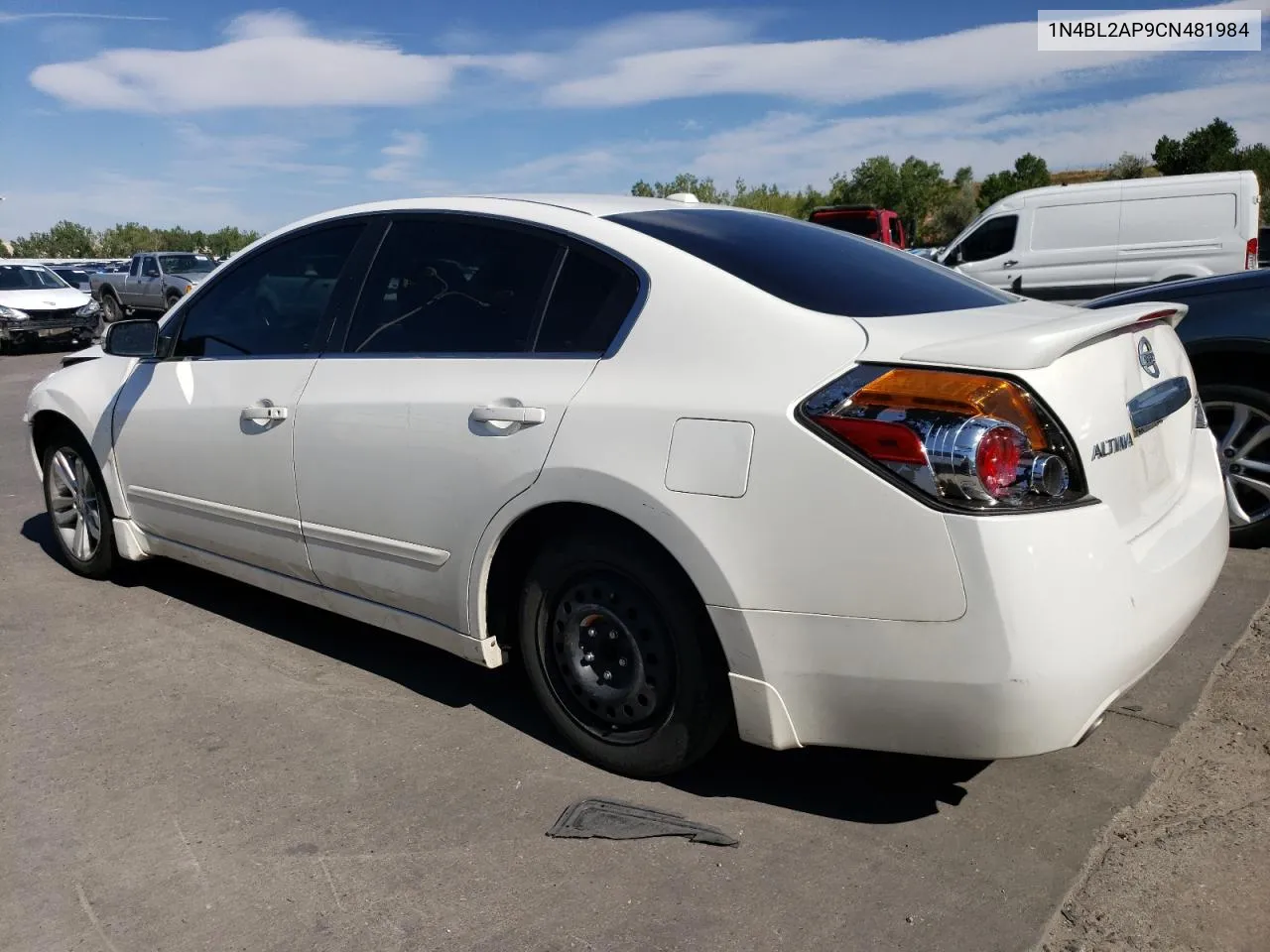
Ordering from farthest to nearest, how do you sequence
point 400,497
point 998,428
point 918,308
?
1. point 400,497
2. point 918,308
3. point 998,428

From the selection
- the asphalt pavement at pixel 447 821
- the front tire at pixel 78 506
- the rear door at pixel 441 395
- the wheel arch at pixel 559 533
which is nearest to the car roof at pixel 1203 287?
the asphalt pavement at pixel 447 821

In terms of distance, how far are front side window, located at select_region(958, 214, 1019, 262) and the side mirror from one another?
38.6 feet

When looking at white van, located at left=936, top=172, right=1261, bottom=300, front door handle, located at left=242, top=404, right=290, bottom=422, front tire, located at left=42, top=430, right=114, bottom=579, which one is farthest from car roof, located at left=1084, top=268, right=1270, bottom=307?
white van, located at left=936, top=172, right=1261, bottom=300

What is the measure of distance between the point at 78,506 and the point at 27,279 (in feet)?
58.2

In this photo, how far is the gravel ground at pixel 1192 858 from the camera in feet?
7.54

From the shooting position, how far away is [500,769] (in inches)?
123

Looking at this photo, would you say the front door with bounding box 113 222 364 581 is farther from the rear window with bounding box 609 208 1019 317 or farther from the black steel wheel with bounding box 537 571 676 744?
the rear window with bounding box 609 208 1019 317

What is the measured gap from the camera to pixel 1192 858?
8.40ft

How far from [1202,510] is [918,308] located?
97 centimetres

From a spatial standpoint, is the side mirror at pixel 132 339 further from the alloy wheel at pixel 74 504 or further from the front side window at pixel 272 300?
the alloy wheel at pixel 74 504

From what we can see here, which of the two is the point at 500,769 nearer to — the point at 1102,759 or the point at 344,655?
the point at 344,655

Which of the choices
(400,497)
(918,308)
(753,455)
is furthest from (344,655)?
(918,308)

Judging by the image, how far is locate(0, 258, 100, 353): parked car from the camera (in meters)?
18.3

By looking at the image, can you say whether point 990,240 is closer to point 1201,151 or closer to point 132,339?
point 132,339
